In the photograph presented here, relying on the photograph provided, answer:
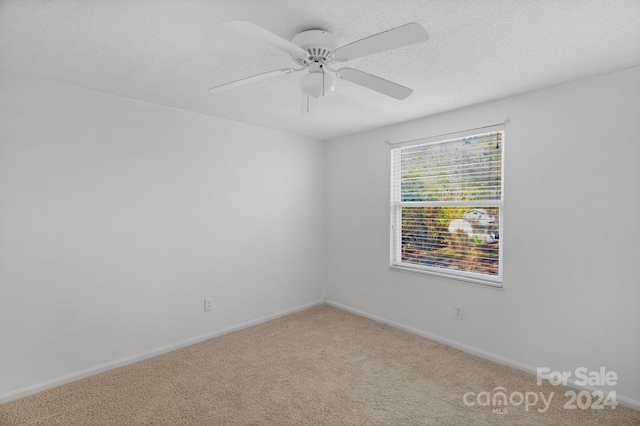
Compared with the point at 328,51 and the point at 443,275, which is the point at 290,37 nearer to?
the point at 328,51

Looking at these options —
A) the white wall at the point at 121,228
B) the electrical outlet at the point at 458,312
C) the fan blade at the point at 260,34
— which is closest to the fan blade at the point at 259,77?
the fan blade at the point at 260,34

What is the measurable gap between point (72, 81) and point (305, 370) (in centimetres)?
289

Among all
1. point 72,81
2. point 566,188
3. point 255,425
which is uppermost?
point 72,81

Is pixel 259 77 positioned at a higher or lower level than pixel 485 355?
higher

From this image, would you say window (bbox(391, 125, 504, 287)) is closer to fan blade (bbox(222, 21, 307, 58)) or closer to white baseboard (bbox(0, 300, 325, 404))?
white baseboard (bbox(0, 300, 325, 404))

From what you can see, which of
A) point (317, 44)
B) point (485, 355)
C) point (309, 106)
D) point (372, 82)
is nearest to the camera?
point (317, 44)

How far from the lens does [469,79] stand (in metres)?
2.26

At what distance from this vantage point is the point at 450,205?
306 cm

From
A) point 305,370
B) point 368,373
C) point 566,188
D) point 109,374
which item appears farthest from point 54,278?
point 566,188

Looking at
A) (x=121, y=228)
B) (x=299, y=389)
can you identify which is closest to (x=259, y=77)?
(x=121, y=228)

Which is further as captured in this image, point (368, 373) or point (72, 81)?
point (368, 373)

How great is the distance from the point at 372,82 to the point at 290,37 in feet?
1.68

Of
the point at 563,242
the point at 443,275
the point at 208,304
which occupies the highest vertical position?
the point at 563,242

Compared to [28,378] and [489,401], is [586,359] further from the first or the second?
[28,378]
